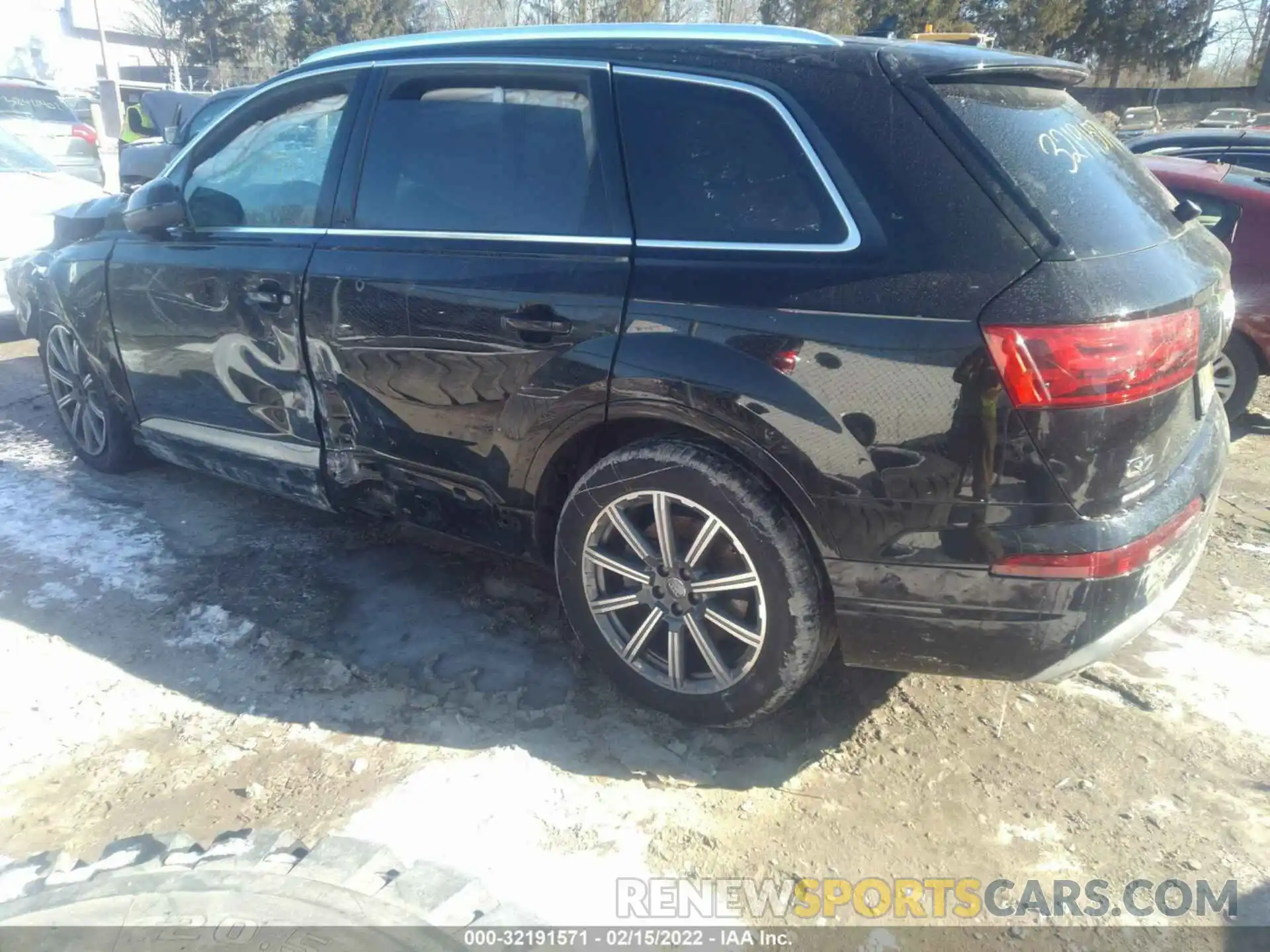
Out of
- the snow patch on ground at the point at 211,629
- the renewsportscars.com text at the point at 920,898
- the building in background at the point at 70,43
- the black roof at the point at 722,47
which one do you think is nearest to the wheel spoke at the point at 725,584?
the renewsportscars.com text at the point at 920,898

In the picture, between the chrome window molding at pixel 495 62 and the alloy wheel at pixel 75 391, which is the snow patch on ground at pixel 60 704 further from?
the chrome window molding at pixel 495 62

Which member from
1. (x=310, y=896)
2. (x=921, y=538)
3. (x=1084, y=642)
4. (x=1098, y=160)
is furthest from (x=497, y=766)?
(x=1098, y=160)

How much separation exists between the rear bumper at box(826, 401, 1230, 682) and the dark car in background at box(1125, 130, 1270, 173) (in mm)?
5666

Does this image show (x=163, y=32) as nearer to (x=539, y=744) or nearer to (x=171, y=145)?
(x=171, y=145)

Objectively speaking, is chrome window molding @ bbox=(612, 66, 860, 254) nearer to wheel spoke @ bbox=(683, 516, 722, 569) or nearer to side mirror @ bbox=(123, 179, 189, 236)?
wheel spoke @ bbox=(683, 516, 722, 569)

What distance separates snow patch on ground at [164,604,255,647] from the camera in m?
3.34

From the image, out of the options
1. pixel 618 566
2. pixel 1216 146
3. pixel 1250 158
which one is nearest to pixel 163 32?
pixel 1216 146

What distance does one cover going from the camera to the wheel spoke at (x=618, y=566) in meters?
2.85

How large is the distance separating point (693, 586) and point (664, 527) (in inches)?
7.5

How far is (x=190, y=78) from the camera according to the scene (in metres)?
42.8

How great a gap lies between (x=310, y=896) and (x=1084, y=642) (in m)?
1.96

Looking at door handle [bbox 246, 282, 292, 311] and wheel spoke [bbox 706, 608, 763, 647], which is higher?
door handle [bbox 246, 282, 292, 311]

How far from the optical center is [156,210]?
12.4 ft

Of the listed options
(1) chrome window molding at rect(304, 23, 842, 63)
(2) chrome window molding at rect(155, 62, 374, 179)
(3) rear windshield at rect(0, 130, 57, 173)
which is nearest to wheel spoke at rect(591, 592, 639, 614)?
(1) chrome window molding at rect(304, 23, 842, 63)
